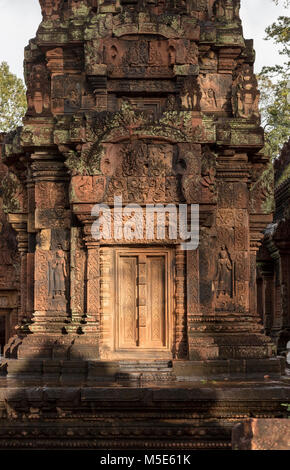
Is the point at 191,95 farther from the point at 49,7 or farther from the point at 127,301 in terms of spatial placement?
the point at 127,301

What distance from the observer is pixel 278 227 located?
15.9 meters

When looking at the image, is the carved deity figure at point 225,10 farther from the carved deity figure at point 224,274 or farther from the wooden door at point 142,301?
the wooden door at point 142,301

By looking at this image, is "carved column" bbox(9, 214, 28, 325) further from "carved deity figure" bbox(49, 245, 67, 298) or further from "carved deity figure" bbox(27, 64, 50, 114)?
"carved deity figure" bbox(27, 64, 50, 114)

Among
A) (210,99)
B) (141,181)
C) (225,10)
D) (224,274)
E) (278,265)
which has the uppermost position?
(225,10)

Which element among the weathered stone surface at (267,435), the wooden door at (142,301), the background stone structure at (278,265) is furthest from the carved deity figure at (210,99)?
the weathered stone surface at (267,435)

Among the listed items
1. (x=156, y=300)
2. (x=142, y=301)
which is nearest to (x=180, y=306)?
(x=156, y=300)

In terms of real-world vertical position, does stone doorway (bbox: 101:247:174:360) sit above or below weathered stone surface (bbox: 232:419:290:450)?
above

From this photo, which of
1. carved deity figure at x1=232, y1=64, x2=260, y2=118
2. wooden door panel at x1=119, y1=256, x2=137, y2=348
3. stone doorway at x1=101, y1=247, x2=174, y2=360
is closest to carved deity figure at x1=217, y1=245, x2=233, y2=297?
stone doorway at x1=101, y1=247, x2=174, y2=360

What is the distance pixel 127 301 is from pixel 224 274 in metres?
1.51

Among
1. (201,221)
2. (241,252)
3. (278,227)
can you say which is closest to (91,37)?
Answer: (201,221)

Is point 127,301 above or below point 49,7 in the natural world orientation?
below

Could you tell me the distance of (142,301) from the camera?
9.70 meters

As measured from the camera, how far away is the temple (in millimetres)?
9375

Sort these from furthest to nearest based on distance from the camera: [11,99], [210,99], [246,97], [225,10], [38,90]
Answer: [11,99] → [225,10] → [210,99] → [38,90] → [246,97]
